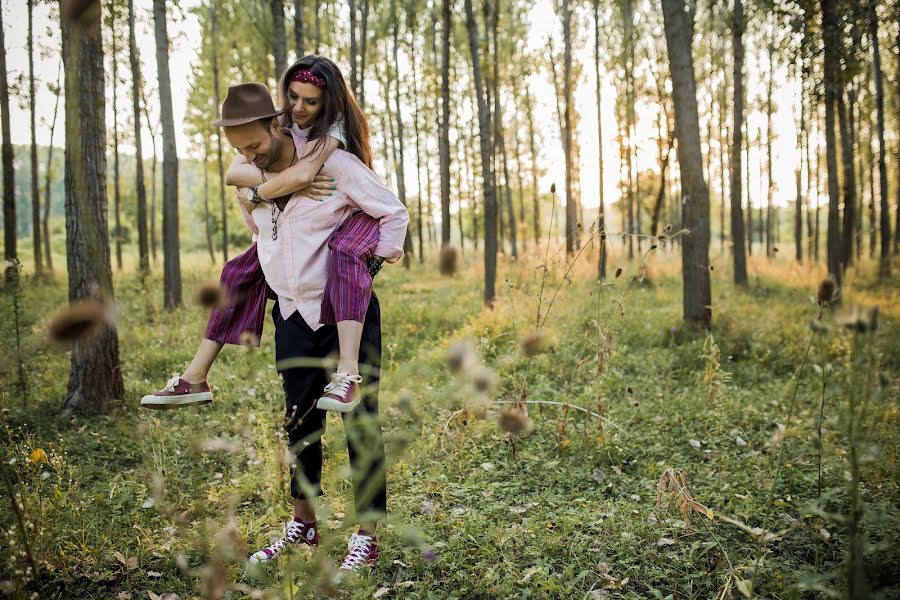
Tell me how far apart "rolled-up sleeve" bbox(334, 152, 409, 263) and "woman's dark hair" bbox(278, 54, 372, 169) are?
0.10 metres

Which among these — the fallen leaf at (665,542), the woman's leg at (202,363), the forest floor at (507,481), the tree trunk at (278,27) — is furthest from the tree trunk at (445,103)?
the woman's leg at (202,363)

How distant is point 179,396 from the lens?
2.08m

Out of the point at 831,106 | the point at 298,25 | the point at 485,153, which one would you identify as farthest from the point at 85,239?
the point at 831,106

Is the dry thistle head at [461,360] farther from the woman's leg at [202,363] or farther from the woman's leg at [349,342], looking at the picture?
the woman's leg at [202,363]

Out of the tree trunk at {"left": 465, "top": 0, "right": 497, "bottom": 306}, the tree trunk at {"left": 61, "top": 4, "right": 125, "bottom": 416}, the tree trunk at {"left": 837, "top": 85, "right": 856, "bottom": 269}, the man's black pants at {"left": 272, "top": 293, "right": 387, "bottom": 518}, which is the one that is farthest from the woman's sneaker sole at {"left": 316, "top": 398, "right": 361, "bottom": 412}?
the tree trunk at {"left": 837, "top": 85, "right": 856, "bottom": 269}

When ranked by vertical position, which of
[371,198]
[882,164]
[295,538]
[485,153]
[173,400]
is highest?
[882,164]

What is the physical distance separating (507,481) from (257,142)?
248 cm

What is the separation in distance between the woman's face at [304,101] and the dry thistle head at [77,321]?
1309 mm

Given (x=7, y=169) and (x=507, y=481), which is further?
(x=7, y=169)

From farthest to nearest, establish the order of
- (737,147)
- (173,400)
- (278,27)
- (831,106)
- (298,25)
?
(737,147) → (831,106) → (298,25) → (278,27) → (173,400)

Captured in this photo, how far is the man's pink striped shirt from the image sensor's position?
2373 mm

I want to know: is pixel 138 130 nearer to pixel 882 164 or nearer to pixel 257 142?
pixel 257 142

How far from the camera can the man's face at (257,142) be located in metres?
2.17

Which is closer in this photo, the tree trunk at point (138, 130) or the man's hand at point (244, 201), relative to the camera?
the man's hand at point (244, 201)
